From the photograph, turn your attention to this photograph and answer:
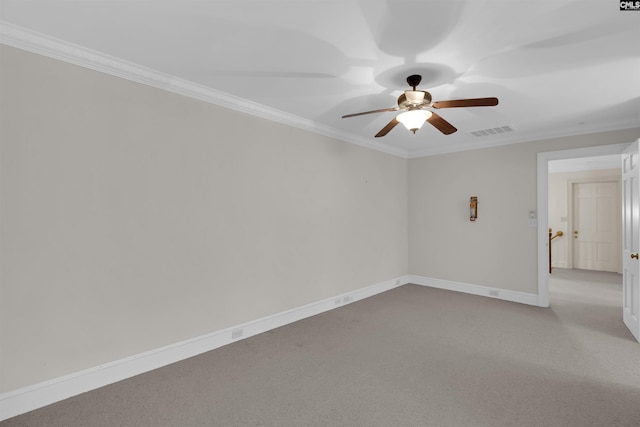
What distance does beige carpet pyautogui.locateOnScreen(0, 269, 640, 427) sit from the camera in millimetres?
2100

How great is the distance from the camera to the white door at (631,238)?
11.0ft

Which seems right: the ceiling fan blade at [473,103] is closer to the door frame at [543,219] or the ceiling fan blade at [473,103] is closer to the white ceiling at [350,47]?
the white ceiling at [350,47]

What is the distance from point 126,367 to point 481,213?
5.24m

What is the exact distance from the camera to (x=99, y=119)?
2.49 m

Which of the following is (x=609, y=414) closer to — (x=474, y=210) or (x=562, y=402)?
(x=562, y=402)

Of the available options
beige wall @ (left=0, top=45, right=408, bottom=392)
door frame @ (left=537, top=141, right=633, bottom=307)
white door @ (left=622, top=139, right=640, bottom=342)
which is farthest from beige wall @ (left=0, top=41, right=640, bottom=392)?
white door @ (left=622, top=139, right=640, bottom=342)

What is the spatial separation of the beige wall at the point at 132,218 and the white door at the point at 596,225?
723 cm

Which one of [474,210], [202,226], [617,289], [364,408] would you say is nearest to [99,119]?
[202,226]

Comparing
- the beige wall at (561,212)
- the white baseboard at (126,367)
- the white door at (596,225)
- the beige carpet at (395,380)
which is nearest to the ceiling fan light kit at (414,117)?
the beige carpet at (395,380)

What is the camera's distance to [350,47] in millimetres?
2305

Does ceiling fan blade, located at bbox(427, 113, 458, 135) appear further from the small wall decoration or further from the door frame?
the small wall decoration

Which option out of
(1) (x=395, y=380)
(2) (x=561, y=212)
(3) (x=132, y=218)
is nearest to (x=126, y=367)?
(3) (x=132, y=218)

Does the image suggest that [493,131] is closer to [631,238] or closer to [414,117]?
[631,238]

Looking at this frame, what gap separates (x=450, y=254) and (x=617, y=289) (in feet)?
9.91
